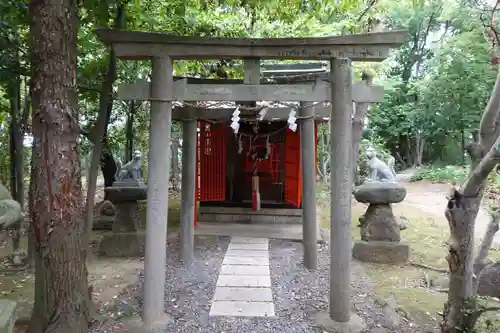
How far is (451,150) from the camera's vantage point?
77.6 ft

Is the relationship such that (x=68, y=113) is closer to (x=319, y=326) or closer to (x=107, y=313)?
(x=107, y=313)

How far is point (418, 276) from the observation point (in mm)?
6352

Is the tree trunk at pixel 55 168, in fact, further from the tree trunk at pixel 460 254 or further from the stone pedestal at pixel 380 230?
the stone pedestal at pixel 380 230

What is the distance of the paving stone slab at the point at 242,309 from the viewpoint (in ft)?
15.1

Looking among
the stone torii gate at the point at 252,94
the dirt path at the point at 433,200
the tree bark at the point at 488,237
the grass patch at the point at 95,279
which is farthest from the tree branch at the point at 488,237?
the grass patch at the point at 95,279

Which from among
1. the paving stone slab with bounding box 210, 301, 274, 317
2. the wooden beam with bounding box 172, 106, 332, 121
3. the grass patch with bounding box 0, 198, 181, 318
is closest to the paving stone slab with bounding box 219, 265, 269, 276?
the paving stone slab with bounding box 210, 301, 274, 317

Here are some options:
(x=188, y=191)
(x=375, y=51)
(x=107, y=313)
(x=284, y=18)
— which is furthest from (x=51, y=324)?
(x=284, y=18)

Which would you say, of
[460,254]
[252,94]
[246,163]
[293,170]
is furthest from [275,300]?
[246,163]

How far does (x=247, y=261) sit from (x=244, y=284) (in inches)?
43.2

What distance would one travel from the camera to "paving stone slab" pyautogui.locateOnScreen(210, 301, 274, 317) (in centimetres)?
462

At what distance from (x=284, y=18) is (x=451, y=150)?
20399 mm

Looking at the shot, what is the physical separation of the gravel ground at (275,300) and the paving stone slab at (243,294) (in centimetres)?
12

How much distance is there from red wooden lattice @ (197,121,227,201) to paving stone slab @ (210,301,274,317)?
5231 mm

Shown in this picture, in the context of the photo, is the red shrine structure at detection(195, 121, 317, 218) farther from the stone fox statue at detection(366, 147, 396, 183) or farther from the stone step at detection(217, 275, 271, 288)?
the stone step at detection(217, 275, 271, 288)
